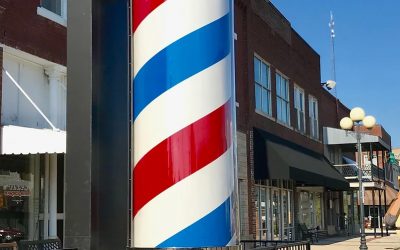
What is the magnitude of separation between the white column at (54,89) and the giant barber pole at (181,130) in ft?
27.1

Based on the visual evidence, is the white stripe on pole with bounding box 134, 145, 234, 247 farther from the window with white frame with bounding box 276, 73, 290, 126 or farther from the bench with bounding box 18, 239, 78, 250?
the window with white frame with bounding box 276, 73, 290, 126

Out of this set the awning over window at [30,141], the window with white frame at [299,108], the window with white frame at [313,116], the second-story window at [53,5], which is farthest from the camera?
the window with white frame at [313,116]

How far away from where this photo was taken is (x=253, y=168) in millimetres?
19672

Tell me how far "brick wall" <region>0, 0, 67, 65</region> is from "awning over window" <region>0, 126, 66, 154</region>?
1.57 m

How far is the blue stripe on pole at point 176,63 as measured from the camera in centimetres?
251

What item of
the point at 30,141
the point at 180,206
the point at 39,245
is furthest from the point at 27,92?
the point at 180,206

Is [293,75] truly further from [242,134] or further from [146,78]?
[146,78]

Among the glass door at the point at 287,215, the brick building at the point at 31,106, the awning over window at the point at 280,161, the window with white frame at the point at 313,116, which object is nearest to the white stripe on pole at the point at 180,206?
the brick building at the point at 31,106

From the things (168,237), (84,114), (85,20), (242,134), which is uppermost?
(242,134)

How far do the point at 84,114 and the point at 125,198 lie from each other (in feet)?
1.36

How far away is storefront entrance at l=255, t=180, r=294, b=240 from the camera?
68.0 feet

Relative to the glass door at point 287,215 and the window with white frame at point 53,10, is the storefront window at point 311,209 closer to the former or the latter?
the glass door at point 287,215

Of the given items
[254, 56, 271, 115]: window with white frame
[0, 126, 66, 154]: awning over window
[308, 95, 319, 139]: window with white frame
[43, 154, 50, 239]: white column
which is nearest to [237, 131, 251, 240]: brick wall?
[254, 56, 271, 115]: window with white frame

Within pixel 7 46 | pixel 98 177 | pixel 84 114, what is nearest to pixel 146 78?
pixel 84 114
